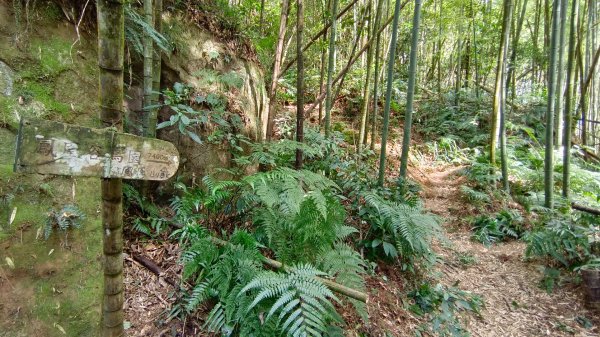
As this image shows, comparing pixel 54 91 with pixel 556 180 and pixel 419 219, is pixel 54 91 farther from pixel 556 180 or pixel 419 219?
pixel 556 180

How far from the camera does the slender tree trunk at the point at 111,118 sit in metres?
1.10

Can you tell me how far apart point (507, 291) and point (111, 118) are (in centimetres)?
436

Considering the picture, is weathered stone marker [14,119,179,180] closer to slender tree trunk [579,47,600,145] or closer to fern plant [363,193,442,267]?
fern plant [363,193,442,267]

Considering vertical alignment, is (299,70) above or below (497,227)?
above

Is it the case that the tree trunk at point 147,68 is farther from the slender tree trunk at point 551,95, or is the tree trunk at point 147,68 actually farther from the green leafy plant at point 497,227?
the slender tree trunk at point 551,95

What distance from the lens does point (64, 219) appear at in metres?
2.00

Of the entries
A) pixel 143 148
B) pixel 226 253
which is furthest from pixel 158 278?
pixel 143 148

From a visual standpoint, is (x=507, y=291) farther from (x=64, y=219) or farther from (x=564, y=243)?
(x=64, y=219)

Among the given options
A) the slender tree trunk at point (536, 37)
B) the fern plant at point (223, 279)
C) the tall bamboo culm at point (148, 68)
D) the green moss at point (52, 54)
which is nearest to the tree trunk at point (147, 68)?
the tall bamboo culm at point (148, 68)

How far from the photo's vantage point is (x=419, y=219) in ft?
10.6

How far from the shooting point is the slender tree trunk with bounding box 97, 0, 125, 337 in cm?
110

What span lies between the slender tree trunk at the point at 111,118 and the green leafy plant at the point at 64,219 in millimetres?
1022

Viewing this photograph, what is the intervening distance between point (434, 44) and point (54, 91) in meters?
14.4

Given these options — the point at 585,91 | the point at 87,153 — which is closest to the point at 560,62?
the point at 585,91
